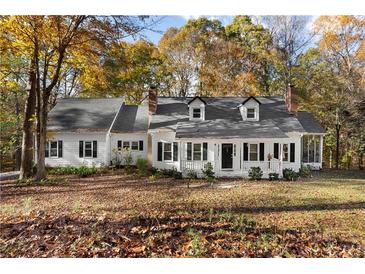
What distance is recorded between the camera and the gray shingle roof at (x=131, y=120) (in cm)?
1540

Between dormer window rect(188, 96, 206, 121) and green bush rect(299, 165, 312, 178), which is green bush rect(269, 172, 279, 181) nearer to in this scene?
green bush rect(299, 165, 312, 178)

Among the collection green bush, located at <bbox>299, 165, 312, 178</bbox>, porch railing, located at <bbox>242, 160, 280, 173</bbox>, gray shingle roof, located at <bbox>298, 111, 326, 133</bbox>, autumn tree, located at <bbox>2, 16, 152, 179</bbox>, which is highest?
autumn tree, located at <bbox>2, 16, 152, 179</bbox>

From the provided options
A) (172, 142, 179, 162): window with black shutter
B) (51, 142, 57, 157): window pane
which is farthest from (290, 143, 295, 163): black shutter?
(51, 142, 57, 157): window pane

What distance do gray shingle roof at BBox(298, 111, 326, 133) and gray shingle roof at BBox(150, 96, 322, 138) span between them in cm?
97

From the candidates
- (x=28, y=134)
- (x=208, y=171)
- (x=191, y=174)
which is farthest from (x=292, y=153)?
(x=28, y=134)

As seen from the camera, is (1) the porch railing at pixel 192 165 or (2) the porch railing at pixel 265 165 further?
(1) the porch railing at pixel 192 165

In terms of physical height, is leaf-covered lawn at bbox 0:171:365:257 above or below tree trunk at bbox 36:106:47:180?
below

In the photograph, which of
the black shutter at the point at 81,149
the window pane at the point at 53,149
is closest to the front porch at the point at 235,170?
the black shutter at the point at 81,149

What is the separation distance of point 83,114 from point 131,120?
291cm

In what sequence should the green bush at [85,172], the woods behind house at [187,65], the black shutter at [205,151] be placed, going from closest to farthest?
the woods behind house at [187,65] < the black shutter at [205,151] < the green bush at [85,172]

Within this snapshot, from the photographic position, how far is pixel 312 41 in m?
13.9

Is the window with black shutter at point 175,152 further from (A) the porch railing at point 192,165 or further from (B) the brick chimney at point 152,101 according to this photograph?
(B) the brick chimney at point 152,101

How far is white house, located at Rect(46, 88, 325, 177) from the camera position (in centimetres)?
1162

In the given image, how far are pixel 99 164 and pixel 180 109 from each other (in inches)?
221
